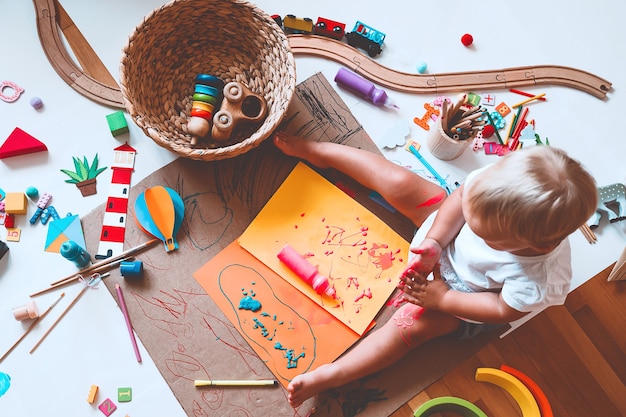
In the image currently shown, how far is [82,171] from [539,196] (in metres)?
0.74

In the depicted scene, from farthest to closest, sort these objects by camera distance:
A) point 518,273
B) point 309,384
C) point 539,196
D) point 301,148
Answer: point 301,148 → point 309,384 → point 518,273 → point 539,196

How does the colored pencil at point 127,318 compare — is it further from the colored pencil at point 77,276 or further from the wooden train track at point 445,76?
the wooden train track at point 445,76

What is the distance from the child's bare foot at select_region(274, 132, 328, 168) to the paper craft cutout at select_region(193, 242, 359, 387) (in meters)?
0.19

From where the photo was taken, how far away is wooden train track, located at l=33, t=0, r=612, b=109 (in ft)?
3.13

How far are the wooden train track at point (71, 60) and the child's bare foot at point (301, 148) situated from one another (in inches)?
11.7

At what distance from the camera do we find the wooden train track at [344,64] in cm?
95

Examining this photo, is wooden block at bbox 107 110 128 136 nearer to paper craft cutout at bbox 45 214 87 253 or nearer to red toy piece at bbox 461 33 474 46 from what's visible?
paper craft cutout at bbox 45 214 87 253

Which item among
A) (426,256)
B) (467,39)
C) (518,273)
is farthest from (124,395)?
(467,39)

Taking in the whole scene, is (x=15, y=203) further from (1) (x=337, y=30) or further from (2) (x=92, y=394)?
(1) (x=337, y=30)

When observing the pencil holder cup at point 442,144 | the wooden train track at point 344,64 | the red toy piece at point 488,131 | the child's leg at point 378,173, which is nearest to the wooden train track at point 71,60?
the wooden train track at point 344,64

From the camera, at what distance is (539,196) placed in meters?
0.59

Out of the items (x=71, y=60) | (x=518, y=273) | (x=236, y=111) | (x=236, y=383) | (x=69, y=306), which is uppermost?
(x=71, y=60)

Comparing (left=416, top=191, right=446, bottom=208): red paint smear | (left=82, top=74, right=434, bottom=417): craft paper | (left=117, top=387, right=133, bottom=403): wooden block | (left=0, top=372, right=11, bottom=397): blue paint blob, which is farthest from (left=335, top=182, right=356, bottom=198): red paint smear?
(left=0, top=372, right=11, bottom=397): blue paint blob

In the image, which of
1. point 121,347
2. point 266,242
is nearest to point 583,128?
point 266,242
